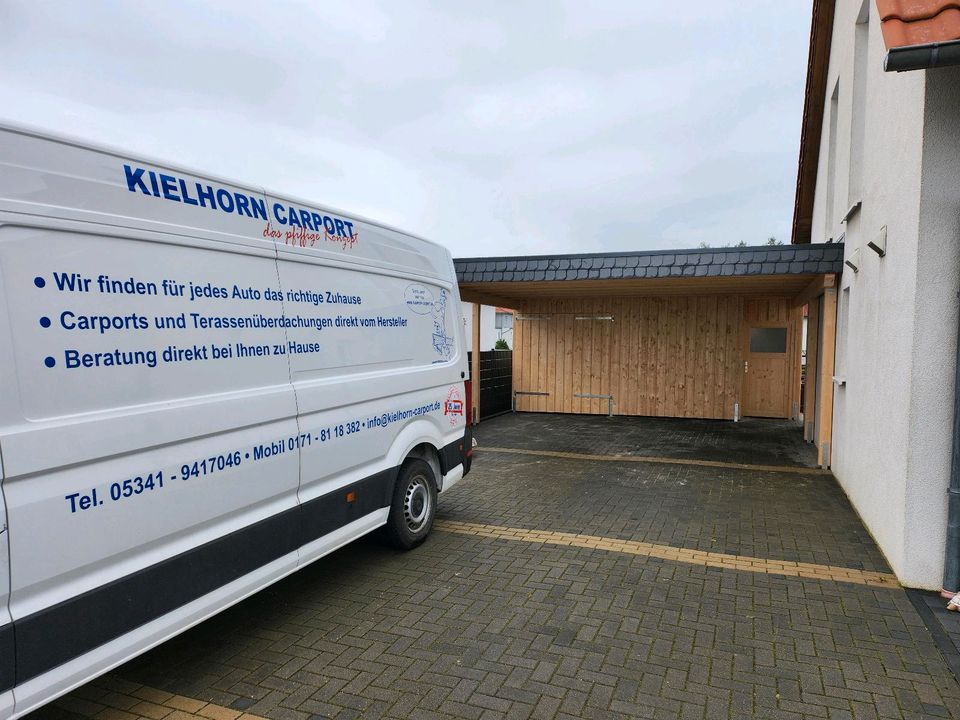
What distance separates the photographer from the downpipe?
4.19 meters

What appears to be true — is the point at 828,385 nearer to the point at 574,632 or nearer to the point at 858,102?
the point at 858,102

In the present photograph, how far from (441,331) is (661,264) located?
16.8ft

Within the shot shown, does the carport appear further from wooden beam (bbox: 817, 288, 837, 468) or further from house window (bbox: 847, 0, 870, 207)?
house window (bbox: 847, 0, 870, 207)

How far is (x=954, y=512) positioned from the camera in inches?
166

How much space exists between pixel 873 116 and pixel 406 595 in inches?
246

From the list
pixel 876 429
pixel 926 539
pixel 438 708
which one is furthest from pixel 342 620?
pixel 876 429

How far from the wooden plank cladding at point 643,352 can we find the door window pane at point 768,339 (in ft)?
0.51

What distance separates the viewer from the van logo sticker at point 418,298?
511 centimetres

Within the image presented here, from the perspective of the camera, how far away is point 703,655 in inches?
139

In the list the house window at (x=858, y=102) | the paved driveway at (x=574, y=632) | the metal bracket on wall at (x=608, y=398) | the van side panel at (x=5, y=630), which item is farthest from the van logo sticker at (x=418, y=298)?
the metal bracket on wall at (x=608, y=398)

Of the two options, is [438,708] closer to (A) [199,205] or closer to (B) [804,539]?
(A) [199,205]

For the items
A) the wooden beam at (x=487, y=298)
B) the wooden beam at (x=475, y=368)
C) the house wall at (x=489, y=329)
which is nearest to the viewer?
the wooden beam at (x=487, y=298)

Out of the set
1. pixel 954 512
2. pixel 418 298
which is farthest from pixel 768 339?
pixel 418 298

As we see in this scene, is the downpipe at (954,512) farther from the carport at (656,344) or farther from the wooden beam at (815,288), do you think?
the carport at (656,344)
